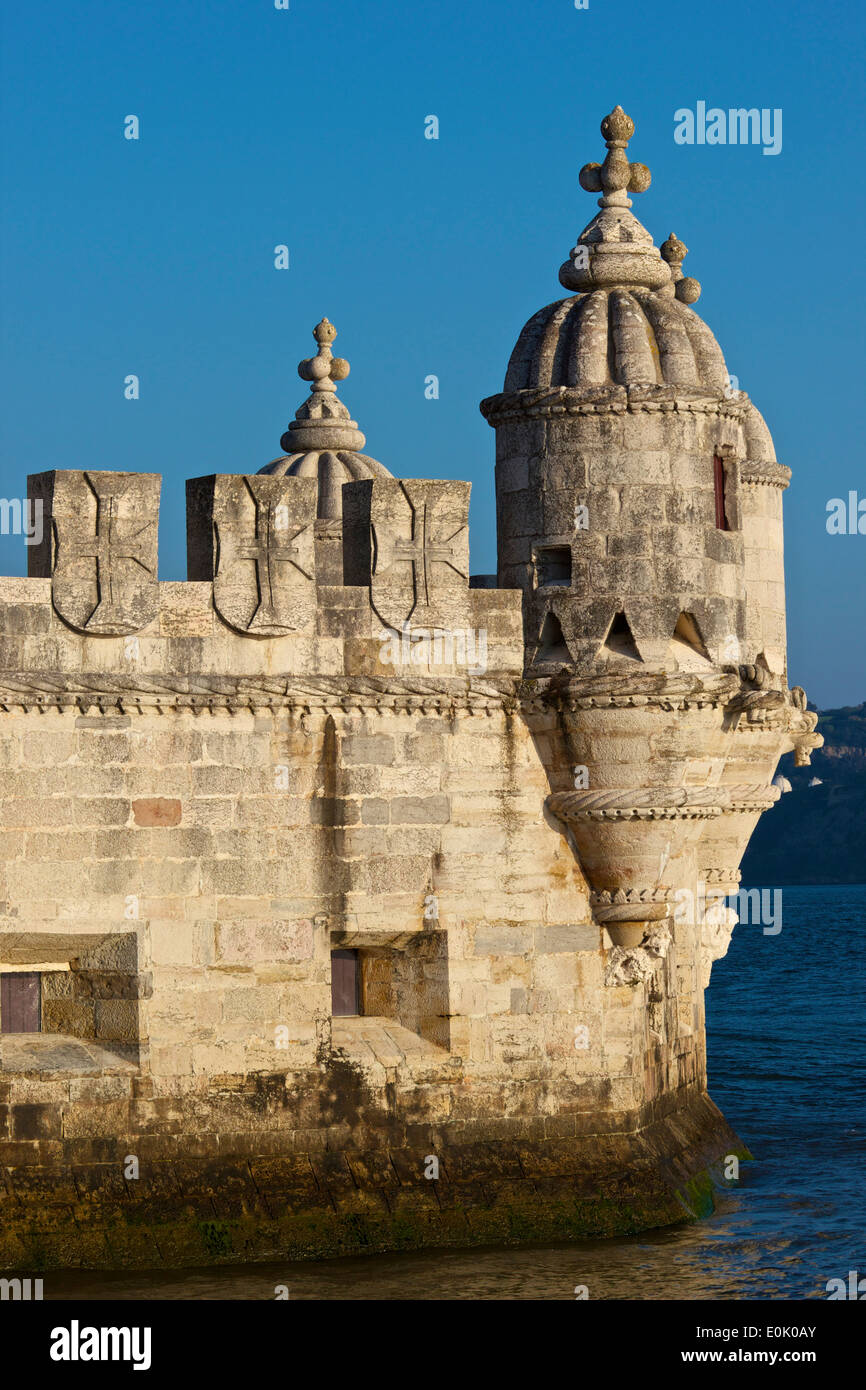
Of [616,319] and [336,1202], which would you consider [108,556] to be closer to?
[616,319]

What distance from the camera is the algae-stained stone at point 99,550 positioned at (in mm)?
18188

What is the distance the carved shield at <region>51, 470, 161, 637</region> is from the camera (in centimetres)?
1819

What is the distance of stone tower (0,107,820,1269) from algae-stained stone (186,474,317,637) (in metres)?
0.03

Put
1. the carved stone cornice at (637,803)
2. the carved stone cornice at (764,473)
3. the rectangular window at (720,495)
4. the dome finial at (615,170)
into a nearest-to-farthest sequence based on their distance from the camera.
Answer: the carved stone cornice at (637,803) → the rectangular window at (720,495) → the dome finial at (615,170) → the carved stone cornice at (764,473)

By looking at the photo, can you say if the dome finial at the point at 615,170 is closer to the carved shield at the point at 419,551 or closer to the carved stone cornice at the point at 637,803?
the carved shield at the point at 419,551

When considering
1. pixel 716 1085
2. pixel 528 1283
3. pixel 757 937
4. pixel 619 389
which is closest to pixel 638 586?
pixel 619 389

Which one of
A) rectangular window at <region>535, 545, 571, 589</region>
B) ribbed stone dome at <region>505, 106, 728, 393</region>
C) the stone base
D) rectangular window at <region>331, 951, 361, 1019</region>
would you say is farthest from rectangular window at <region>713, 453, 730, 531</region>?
the stone base

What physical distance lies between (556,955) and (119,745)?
4192mm

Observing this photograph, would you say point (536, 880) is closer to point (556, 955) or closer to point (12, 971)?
point (556, 955)

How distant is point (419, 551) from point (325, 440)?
21.2 ft

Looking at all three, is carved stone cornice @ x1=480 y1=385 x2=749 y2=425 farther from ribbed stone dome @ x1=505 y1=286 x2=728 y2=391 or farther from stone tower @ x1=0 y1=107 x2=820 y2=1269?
ribbed stone dome @ x1=505 y1=286 x2=728 y2=391

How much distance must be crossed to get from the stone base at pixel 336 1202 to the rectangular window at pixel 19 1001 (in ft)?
4.18

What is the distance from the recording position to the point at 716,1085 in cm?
3203

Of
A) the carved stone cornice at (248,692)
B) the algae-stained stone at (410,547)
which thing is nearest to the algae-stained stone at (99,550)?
the carved stone cornice at (248,692)
